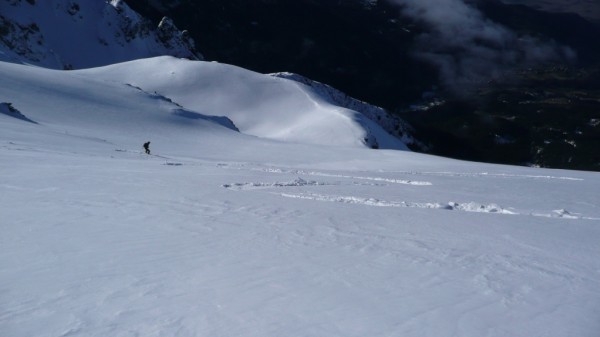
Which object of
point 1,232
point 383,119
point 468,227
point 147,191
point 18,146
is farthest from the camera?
point 383,119

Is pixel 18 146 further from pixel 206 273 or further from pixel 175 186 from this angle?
pixel 206 273

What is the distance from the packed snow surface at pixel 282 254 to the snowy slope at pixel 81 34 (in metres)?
130

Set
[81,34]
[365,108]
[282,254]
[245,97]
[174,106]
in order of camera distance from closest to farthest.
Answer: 1. [282,254]
2. [174,106]
3. [245,97]
4. [365,108]
5. [81,34]

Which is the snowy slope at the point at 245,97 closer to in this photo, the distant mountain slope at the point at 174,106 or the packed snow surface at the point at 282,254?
the distant mountain slope at the point at 174,106

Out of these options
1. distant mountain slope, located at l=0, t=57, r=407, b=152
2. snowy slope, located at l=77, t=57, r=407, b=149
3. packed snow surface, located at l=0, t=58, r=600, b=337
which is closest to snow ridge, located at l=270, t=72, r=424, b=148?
snowy slope, located at l=77, t=57, r=407, b=149

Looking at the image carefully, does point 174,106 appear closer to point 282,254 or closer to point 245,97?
point 245,97

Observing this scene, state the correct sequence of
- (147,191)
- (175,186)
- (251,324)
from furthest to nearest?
(175,186) → (147,191) → (251,324)

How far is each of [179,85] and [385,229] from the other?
2507 inches

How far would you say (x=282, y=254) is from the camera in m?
6.10

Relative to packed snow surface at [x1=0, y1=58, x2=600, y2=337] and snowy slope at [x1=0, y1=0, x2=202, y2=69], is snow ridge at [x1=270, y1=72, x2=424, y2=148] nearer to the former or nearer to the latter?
snowy slope at [x1=0, y1=0, x2=202, y2=69]

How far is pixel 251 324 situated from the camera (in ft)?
13.7

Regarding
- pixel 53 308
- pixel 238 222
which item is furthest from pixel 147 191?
pixel 53 308

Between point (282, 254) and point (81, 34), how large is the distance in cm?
15173

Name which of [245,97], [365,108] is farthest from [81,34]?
[245,97]
